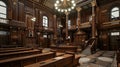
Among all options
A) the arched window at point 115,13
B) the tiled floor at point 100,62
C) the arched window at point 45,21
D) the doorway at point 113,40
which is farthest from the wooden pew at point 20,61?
the arched window at point 45,21

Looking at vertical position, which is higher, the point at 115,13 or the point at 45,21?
the point at 115,13

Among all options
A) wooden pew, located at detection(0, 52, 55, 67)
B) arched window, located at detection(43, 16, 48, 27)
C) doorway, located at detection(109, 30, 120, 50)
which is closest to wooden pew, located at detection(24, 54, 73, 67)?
wooden pew, located at detection(0, 52, 55, 67)

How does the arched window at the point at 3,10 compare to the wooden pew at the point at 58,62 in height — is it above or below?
above

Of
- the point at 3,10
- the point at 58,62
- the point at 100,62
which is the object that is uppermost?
the point at 3,10

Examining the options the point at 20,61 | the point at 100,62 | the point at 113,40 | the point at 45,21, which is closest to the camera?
the point at 20,61

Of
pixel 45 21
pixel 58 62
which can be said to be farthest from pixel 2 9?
pixel 58 62

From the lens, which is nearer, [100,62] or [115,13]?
[100,62]

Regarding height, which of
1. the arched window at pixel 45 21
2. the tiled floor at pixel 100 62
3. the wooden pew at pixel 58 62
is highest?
the arched window at pixel 45 21

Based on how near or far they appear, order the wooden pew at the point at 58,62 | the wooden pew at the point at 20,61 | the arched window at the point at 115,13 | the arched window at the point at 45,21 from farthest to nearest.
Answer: the arched window at the point at 45,21 < the arched window at the point at 115,13 < the wooden pew at the point at 20,61 < the wooden pew at the point at 58,62

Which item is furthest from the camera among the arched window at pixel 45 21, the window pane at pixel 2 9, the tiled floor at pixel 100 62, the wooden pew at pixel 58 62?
the arched window at pixel 45 21

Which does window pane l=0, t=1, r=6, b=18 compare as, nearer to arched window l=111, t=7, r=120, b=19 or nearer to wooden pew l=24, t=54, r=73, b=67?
wooden pew l=24, t=54, r=73, b=67

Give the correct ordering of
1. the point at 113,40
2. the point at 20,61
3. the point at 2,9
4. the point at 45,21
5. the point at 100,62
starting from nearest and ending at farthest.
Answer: the point at 20,61 < the point at 100,62 < the point at 2,9 < the point at 113,40 < the point at 45,21

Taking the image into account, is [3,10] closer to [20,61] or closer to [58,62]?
[20,61]

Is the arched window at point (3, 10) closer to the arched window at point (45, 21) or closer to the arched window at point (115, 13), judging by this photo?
the arched window at point (45, 21)
